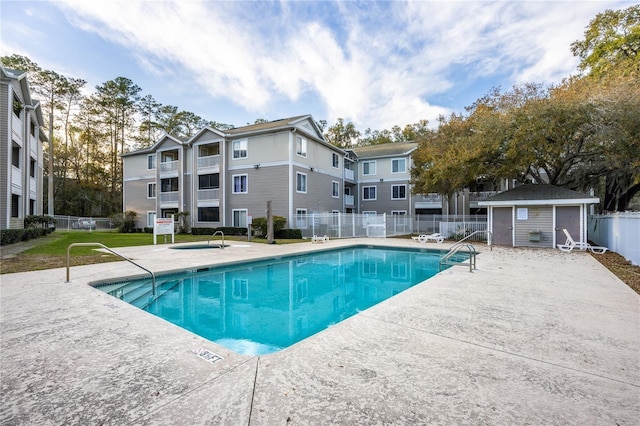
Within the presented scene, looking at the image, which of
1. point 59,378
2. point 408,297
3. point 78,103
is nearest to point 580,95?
point 408,297

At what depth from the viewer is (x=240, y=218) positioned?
22516 millimetres

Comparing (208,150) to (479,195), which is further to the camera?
(479,195)

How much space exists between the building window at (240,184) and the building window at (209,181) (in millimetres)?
1568

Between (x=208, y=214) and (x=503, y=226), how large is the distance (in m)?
20.5

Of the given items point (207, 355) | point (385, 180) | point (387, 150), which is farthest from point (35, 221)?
point (387, 150)

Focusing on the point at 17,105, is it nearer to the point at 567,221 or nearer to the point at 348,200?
the point at 348,200

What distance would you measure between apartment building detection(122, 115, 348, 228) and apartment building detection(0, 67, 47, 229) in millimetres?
7696

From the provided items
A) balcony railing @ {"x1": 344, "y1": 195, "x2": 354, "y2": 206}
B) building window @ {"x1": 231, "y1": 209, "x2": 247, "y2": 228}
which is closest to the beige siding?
balcony railing @ {"x1": 344, "y1": 195, "x2": 354, "y2": 206}

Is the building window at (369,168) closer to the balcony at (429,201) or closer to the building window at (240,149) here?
the balcony at (429,201)

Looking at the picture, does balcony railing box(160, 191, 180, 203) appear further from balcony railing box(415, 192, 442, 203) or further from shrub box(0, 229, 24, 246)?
balcony railing box(415, 192, 442, 203)

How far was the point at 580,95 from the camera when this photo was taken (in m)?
13.9

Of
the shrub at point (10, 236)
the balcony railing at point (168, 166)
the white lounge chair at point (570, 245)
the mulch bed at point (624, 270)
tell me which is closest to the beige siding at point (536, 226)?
the white lounge chair at point (570, 245)

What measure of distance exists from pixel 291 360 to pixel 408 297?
328 centimetres

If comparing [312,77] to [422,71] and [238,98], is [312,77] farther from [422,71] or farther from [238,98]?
[422,71]
